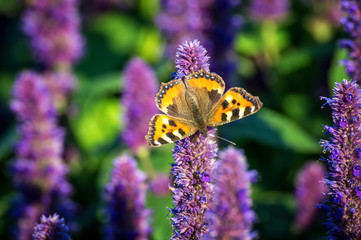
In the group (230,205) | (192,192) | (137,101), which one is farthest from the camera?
(137,101)

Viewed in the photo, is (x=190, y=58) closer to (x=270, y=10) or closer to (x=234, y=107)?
(x=234, y=107)

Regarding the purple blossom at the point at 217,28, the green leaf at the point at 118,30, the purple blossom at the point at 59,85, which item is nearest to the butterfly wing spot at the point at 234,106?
the purple blossom at the point at 217,28

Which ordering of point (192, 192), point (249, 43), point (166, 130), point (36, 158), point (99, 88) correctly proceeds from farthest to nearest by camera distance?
point (249, 43), point (99, 88), point (36, 158), point (166, 130), point (192, 192)

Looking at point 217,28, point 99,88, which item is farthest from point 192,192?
point 99,88

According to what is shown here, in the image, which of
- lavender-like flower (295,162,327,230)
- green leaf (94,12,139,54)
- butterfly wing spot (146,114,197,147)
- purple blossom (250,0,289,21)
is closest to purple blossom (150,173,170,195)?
lavender-like flower (295,162,327,230)

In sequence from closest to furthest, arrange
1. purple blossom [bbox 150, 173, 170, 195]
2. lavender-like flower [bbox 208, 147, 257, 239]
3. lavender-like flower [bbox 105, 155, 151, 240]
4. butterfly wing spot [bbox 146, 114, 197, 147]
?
lavender-like flower [bbox 208, 147, 257, 239]
butterfly wing spot [bbox 146, 114, 197, 147]
lavender-like flower [bbox 105, 155, 151, 240]
purple blossom [bbox 150, 173, 170, 195]

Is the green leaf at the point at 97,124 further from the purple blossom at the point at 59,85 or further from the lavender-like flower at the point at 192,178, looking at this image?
the lavender-like flower at the point at 192,178

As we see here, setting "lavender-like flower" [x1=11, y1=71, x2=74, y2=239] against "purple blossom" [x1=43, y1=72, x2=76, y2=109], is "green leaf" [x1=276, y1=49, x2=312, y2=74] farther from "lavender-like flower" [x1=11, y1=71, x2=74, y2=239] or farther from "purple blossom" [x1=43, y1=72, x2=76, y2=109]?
"lavender-like flower" [x1=11, y1=71, x2=74, y2=239]
